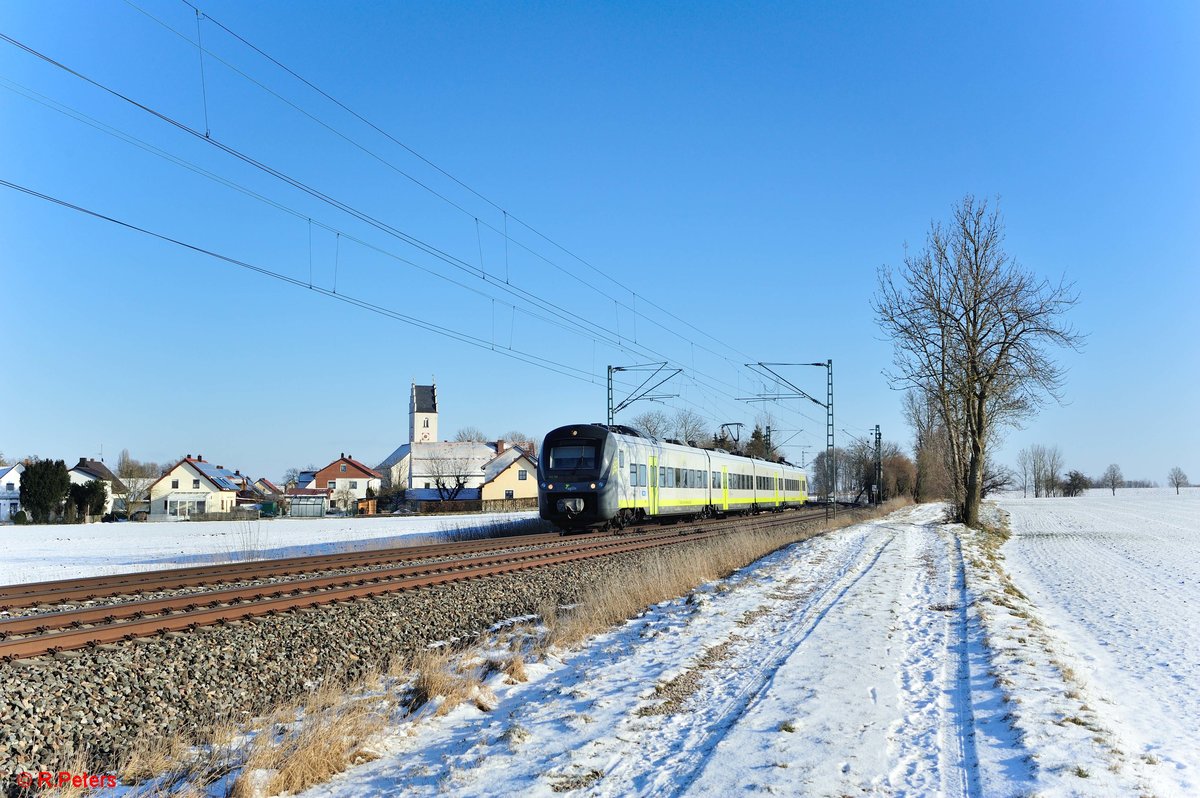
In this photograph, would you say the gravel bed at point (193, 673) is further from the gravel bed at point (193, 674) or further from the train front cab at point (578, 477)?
the train front cab at point (578, 477)

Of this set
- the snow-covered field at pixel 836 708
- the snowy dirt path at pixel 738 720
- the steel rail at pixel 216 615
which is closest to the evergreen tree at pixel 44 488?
the steel rail at pixel 216 615

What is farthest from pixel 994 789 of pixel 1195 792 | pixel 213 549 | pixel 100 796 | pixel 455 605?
pixel 213 549

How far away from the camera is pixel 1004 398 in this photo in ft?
104

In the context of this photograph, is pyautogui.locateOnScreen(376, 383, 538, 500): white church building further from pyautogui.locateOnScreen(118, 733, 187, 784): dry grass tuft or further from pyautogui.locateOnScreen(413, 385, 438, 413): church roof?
pyautogui.locateOnScreen(118, 733, 187, 784): dry grass tuft

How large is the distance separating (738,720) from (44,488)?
61537mm

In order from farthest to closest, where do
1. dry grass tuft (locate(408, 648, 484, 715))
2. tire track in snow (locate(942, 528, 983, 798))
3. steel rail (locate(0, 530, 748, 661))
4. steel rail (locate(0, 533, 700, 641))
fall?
steel rail (locate(0, 533, 700, 641)), steel rail (locate(0, 530, 748, 661)), dry grass tuft (locate(408, 648, 484, 715)), tire track in snow (locate(942, 528, 983, 798))

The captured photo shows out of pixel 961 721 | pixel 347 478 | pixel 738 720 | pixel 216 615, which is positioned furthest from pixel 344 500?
pixel 961 721

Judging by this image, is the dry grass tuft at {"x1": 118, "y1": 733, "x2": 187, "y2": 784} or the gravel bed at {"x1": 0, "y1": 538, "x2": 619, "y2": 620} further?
the gravel bed at {"x1": 0, "y1": 538, "x2": 619, "y2": 620}

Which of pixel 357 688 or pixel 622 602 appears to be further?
pixel 622 602

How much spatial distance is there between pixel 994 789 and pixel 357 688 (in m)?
5.52

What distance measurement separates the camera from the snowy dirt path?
5082 millimetres

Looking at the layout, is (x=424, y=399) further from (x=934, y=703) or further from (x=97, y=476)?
(x=934, y=703)

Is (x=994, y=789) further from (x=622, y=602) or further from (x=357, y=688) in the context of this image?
(x=622, y=602)

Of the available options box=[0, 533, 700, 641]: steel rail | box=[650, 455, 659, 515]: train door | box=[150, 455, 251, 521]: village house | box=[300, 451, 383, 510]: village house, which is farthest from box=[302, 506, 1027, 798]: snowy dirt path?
box=[300, 451, 383, 510]: village house
